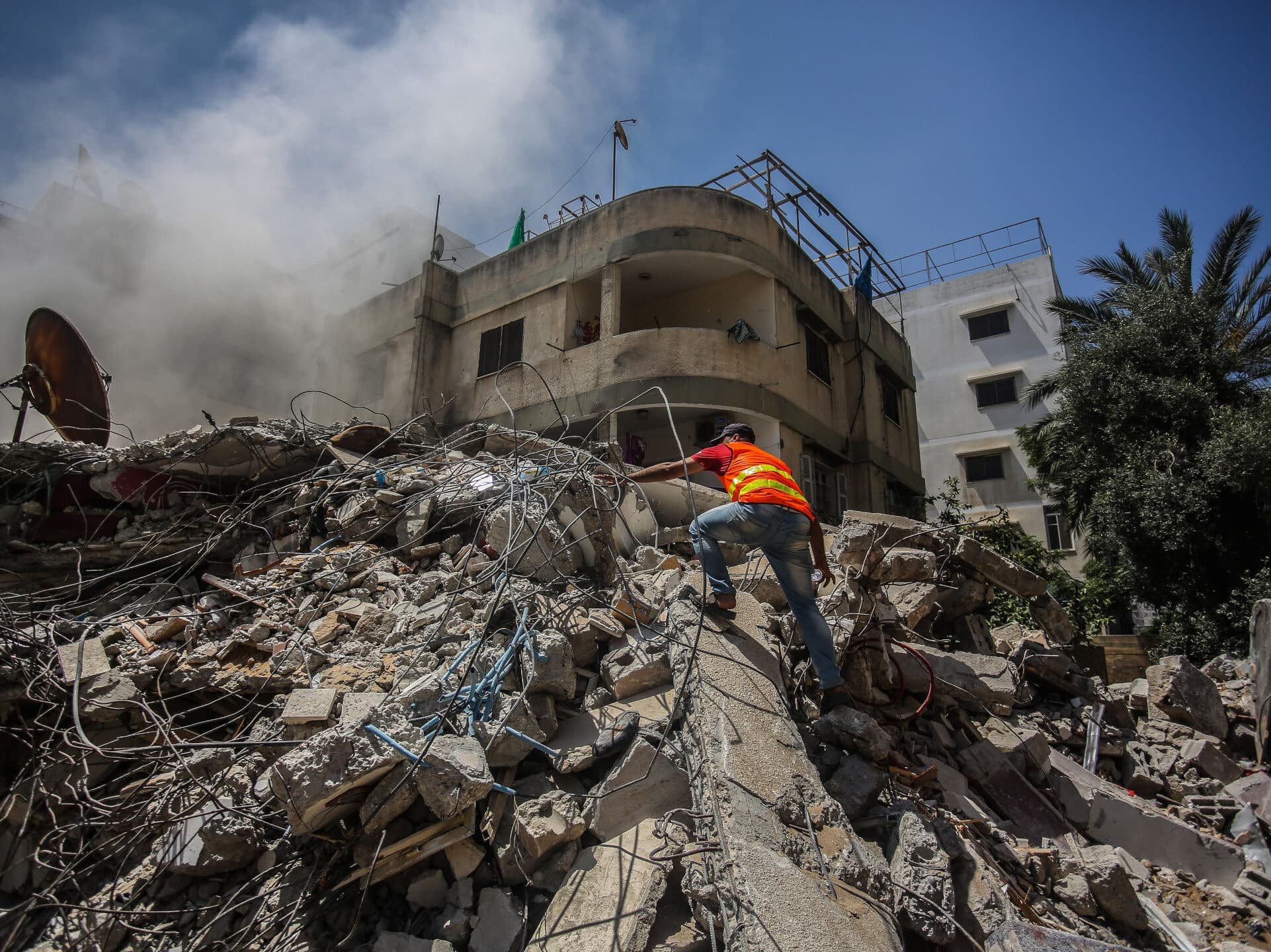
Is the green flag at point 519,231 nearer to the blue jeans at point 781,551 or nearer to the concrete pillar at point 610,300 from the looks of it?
the concrete pillar at point 610,300

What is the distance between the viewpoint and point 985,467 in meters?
21.4

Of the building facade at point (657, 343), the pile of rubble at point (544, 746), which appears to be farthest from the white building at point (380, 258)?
the pile of rubble at point (544, 746)

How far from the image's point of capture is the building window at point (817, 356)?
1391 centimetres

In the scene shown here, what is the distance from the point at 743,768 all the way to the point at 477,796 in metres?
1.15

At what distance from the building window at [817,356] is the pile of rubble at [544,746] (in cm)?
862

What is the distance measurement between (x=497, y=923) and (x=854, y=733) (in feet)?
6.52

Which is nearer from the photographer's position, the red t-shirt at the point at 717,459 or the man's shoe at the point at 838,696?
the man's shoe at the point at 838,696

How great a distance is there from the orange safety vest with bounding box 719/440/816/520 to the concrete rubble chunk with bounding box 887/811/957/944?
1.67m

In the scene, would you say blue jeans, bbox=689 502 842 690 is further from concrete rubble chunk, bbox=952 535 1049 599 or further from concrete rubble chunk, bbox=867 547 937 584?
concrete rubble chunk, bbox=952 535 1049 599

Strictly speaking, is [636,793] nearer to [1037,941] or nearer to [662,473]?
[1037,941]

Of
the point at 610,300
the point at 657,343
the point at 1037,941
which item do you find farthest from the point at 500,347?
the point at 1037,941

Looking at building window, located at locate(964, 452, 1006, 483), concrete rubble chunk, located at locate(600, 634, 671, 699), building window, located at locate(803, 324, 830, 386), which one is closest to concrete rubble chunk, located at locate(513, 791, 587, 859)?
concrete rubble chunk, located at locate(600, 634, 671, 699)

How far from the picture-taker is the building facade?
39.3 ft

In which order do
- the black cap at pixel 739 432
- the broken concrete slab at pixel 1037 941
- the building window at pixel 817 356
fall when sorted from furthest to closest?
the building window at pixel 817 356 → the black cap at pixel 739 432 → the broken concrete slab at pixel 1037 941
